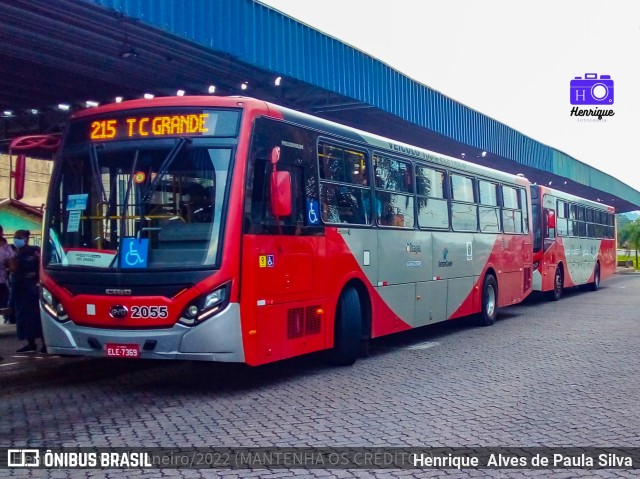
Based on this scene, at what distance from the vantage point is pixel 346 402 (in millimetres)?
7926

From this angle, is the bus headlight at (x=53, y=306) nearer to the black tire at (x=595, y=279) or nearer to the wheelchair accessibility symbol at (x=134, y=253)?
the wheelchair accessibility symbol at (x=134, y=253)

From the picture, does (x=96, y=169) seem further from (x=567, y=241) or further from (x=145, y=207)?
(x=567, y=241)

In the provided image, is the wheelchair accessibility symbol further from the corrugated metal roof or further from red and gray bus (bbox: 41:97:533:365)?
the corrugated metal roof

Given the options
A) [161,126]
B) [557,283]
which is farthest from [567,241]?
Answer: [161,126]

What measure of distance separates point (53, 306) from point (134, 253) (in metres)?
1.27

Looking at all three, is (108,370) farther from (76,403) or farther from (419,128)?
(419,128)

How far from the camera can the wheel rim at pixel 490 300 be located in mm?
15722

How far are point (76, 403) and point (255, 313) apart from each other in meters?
2.04

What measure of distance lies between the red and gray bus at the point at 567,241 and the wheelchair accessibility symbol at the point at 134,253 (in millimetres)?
14788

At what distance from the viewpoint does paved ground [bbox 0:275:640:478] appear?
639 cm

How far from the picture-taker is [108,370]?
10.1 meters

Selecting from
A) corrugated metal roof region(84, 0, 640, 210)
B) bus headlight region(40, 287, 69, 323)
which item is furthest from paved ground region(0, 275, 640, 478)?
corrugated metal roof region(84, 0, 640, 210)

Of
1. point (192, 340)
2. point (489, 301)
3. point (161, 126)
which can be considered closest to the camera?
point (192, 340)

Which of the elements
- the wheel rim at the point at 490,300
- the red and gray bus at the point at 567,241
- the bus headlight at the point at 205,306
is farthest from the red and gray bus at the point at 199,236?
the red and gray bus at the point at 567,241
